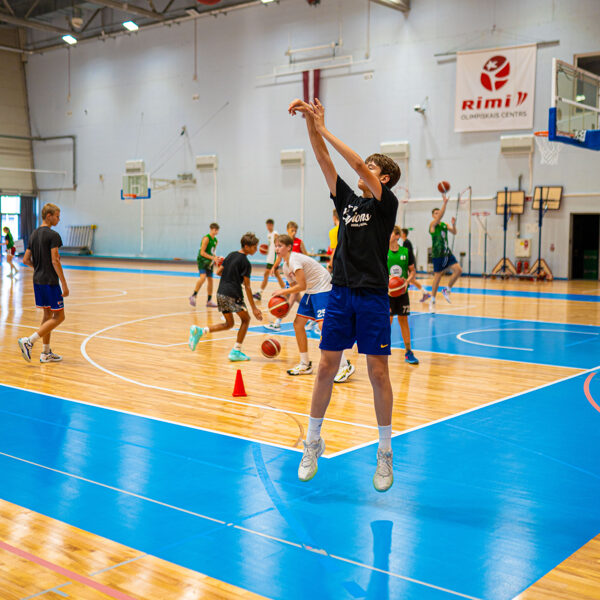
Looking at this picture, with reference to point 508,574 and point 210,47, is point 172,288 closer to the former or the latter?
point 210,47

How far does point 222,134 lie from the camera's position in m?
29.7

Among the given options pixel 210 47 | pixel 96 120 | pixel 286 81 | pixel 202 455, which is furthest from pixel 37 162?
pixel 202 455

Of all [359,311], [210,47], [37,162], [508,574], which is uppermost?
[210,47]

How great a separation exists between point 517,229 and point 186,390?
17798mm

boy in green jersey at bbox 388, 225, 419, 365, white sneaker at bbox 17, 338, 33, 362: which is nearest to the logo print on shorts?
boy in green jersey at bbox 388, 225, 419, 365

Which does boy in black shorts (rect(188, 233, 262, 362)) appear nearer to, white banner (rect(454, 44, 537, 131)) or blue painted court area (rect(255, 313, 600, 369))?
blue painted court area (rect(255, 313, 600, 369))

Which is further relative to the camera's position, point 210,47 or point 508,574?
point 210,47

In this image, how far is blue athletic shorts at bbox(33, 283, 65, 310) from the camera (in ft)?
28.1

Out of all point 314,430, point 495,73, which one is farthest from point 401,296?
point 495,73

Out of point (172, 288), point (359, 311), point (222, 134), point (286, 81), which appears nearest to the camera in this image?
point (359, 311)

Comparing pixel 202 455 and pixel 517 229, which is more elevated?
pixel 517 229

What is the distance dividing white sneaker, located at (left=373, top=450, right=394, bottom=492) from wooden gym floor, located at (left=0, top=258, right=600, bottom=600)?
113mm

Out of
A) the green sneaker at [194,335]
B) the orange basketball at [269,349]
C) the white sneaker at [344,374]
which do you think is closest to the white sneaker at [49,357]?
the green sneaker at [194,335]

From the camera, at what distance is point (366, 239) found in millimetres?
4043
